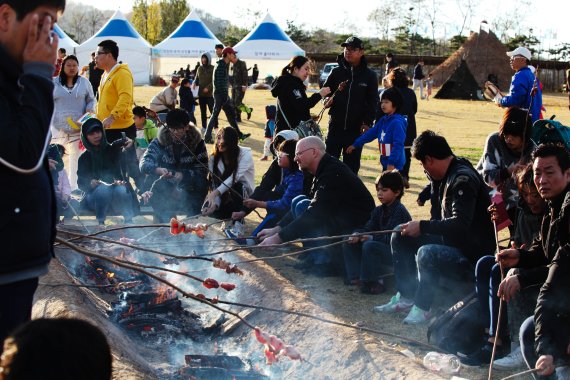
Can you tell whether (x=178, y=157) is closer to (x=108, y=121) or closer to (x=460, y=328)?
(x=108, y=121)

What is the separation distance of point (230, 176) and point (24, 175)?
6535 millimetres

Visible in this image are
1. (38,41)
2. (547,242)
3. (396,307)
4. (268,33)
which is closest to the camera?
(38,41)

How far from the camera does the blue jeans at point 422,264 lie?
6.08 meters

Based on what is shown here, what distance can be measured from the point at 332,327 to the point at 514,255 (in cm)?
142

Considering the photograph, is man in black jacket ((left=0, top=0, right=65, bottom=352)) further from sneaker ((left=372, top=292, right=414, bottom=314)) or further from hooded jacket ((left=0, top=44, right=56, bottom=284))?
sneaker ((left=372, top=292, right=414, bottom=314))

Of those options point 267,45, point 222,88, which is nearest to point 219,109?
point 222,88

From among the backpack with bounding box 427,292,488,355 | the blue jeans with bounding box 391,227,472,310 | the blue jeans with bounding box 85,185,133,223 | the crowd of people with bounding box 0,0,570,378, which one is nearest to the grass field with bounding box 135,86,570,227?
the crowd of people with bounding box 0,0,570,378

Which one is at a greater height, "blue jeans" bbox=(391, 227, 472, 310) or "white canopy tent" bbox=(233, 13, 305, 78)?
"white canopy tent" bbox=(233, 13, 305, 78)

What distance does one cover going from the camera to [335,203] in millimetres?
7500

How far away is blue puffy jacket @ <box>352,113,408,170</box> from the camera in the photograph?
393 inches

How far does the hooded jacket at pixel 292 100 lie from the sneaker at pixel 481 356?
5750 millimetres

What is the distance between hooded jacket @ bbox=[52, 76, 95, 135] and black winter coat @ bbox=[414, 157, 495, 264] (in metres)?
6.08

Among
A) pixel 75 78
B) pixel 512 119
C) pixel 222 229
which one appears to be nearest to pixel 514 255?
pixel 512 119

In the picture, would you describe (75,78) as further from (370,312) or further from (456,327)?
(456,327)
